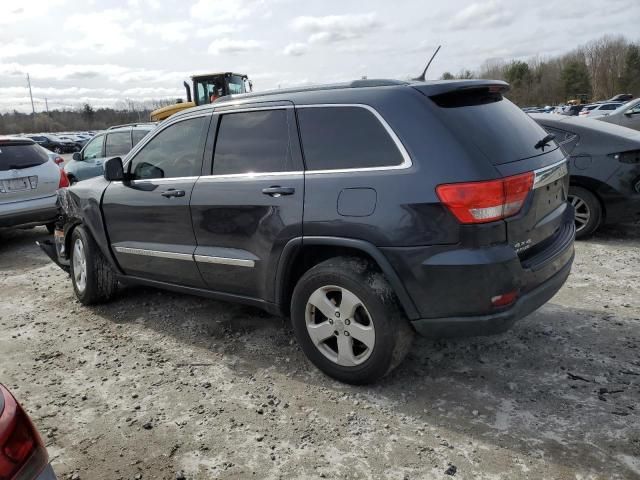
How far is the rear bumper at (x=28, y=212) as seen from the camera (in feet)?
23.1

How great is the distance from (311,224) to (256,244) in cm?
52

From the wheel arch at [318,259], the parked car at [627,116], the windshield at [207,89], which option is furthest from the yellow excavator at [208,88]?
the wheel arch at [318,259]

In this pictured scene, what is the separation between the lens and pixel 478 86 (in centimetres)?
316

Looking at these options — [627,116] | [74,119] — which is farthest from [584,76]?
[74,119]

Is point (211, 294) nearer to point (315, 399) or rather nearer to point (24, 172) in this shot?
point (315, 399)

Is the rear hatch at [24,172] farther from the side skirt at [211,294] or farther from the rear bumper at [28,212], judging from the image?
the side skirt at [211,294]

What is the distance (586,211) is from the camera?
5.96m

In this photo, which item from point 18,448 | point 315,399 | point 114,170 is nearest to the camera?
point 18,448

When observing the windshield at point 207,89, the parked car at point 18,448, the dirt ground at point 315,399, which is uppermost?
the windshield at point 207,89

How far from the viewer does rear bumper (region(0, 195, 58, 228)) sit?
704 cm

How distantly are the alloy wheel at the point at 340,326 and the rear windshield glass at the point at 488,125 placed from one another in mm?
1122

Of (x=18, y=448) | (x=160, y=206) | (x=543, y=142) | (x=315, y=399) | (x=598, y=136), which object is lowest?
(x=315, y=399)

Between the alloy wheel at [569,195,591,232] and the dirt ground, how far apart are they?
1.48 m

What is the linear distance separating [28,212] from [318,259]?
5.59 metres
